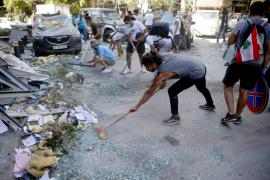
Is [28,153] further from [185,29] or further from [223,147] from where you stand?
[185,29]

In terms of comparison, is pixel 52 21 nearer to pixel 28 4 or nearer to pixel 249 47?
pixel 249 47

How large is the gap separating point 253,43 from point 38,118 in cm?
350

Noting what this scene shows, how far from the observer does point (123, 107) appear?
6.18 meters

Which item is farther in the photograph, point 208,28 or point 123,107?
point 208,28

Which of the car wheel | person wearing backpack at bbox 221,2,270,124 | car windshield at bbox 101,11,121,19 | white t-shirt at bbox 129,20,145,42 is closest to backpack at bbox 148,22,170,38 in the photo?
white t-shirt at bbox 129,20,145,42

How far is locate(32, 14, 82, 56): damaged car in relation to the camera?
37.7 ft

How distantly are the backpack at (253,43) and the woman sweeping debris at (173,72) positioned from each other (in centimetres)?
76

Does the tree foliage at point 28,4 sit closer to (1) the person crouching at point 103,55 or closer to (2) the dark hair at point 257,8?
(1) the person crouching at point 103,55

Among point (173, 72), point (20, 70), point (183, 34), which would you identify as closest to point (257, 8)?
point (173, 72)

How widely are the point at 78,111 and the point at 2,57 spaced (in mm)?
3193

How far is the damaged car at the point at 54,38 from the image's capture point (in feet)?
37.7

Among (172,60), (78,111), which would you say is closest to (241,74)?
(172,60)

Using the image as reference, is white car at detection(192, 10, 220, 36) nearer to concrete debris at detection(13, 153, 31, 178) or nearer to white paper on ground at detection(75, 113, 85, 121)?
white paper on ground at detection(75, 113, 85, 121)

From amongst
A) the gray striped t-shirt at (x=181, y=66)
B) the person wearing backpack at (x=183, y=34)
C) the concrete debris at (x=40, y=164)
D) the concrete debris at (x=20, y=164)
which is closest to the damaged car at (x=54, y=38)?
the person wearing backpack at (x=183, y=34)
